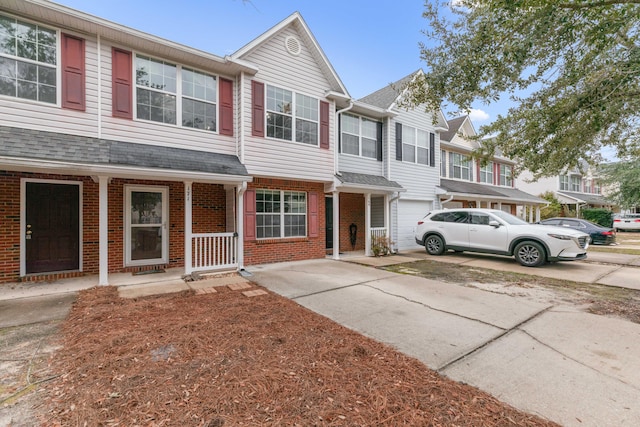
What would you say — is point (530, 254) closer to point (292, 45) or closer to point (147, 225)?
point (292, 45)

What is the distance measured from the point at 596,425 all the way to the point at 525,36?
18.6ft

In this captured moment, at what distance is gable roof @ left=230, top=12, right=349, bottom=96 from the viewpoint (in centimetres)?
764

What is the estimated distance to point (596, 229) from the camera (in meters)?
14.5

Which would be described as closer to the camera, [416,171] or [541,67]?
[541,67]

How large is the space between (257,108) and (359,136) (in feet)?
14.4

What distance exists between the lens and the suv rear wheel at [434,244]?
10492mm

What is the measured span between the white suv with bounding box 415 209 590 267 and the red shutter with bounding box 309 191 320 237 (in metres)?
4.47

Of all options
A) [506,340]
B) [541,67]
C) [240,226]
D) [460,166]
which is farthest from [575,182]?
[240,226]

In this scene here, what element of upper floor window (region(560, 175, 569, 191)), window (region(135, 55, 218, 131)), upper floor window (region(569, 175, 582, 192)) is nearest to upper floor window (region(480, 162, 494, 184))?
upper floor window (region(560, 175, 569, 191))

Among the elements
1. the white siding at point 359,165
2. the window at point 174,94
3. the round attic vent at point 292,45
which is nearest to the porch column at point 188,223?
the window at point 174,94

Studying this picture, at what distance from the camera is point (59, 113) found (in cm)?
586

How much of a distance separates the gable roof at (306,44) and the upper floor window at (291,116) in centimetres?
99

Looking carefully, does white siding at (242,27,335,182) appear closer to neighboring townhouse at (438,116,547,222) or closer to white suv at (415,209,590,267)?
white suv at (415,209,590,267)

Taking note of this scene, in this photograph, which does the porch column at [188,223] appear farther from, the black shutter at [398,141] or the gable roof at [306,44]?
the black shutter at [398,141]
